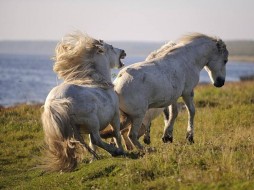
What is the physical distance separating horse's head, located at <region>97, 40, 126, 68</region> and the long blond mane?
9.7 inches

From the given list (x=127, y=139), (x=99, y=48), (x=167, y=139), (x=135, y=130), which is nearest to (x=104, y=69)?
(x=99, y=48)

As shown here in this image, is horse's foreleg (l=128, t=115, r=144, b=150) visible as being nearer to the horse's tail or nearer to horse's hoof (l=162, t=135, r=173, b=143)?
horse's hoof (l=162, t=135, r=173, b=143)

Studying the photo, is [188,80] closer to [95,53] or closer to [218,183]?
[95,53]

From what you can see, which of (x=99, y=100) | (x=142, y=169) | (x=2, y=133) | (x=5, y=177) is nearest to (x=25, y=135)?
(x=2, y=133)

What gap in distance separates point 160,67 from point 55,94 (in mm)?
2776

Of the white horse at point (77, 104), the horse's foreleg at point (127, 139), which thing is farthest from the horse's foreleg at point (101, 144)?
the horse's foreleg at point (127, 139)

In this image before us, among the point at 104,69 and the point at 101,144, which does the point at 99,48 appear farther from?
the point at 101,144

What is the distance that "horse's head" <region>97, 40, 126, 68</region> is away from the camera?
37.1 ft

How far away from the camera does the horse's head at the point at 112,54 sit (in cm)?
1132

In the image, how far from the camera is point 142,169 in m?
8.80

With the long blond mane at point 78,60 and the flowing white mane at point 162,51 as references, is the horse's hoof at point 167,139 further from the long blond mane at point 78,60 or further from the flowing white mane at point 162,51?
the long blond mane at point 78,60

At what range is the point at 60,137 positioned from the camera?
912cm

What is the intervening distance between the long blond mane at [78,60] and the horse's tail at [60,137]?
131 centimetres

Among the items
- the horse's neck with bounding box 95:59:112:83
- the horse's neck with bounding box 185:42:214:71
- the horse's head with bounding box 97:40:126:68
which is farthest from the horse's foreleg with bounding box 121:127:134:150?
the horse's neck with bounding box 185:42:214:71
